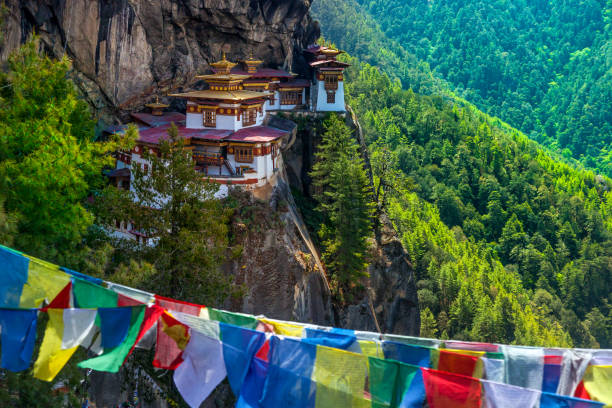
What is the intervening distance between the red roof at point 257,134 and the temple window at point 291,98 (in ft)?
27.1

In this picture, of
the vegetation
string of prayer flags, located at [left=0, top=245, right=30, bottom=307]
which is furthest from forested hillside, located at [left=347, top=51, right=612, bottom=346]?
string of prayer flags, located at [left=0, top=245, right=30, bottom=307]

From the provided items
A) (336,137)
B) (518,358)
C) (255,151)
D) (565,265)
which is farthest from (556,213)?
(518,358)

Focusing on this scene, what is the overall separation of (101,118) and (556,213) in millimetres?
93293

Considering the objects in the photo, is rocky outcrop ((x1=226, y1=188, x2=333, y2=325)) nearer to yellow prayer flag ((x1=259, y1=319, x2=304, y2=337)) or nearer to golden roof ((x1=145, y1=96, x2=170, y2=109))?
golden roof ((x1=145, y1=96, x2=170, y2=109))

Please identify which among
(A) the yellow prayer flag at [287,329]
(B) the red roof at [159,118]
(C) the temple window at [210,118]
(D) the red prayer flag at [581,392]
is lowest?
(D) the red prayer flag at [581,392]

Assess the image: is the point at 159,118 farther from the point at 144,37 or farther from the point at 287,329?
the point at 287,329

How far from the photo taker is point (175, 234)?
2405 centimetres

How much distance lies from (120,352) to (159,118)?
90.1ft

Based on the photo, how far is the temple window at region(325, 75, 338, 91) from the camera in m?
44.9

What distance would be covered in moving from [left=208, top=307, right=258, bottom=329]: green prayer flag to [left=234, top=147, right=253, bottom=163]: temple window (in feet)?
69.1

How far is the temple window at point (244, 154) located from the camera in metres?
34.5

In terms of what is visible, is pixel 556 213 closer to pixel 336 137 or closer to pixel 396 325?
pixel 396 325

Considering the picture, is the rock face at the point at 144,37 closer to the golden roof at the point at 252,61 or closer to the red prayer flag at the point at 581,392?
the golden roof at the point at 252,61

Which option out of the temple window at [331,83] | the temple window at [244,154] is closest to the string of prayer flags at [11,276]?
the temple window at [244,154]
